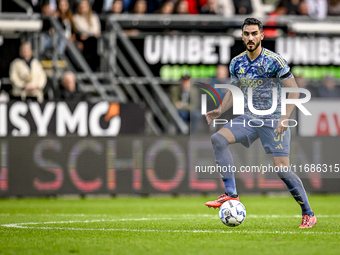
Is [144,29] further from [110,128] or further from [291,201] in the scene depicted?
[291,201]

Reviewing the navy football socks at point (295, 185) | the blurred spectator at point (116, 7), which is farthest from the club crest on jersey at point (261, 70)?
the blurred spectator at point (116, 7)

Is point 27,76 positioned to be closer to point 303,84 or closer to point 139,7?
point 139,7

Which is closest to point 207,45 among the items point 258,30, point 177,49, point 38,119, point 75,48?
point 177,49

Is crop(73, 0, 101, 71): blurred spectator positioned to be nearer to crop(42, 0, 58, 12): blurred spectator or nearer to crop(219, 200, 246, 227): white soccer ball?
crop(42, 0, 58, 12): blurred spectator

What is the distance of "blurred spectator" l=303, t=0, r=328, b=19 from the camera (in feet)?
65.4

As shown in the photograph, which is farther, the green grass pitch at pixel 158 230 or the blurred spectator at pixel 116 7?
the blurred spectator at pixel 116 7

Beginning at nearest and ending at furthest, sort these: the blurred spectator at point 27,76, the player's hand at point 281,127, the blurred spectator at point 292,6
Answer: the player's hand at point 281,127 < the blurred spectator at point 27,76 < the blurred spectator at point 292,6

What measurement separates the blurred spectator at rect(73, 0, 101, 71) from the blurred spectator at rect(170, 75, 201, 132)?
2.20 meters

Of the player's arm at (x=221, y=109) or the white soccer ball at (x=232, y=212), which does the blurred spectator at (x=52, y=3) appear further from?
the white soccer ball at (x=232, y=212)

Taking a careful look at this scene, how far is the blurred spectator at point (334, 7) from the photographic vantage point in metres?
20.2

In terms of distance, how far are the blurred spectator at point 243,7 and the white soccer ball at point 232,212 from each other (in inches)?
450

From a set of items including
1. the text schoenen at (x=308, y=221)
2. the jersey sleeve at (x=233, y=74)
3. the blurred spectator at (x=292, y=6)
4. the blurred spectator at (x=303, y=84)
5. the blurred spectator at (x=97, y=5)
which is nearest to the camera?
the text schoenen at (x=308, y=221)

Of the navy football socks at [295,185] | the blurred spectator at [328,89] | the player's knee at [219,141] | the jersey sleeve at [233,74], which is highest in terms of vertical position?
the jersey sleeve at [233,74]

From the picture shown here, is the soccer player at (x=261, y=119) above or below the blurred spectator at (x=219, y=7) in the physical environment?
below
